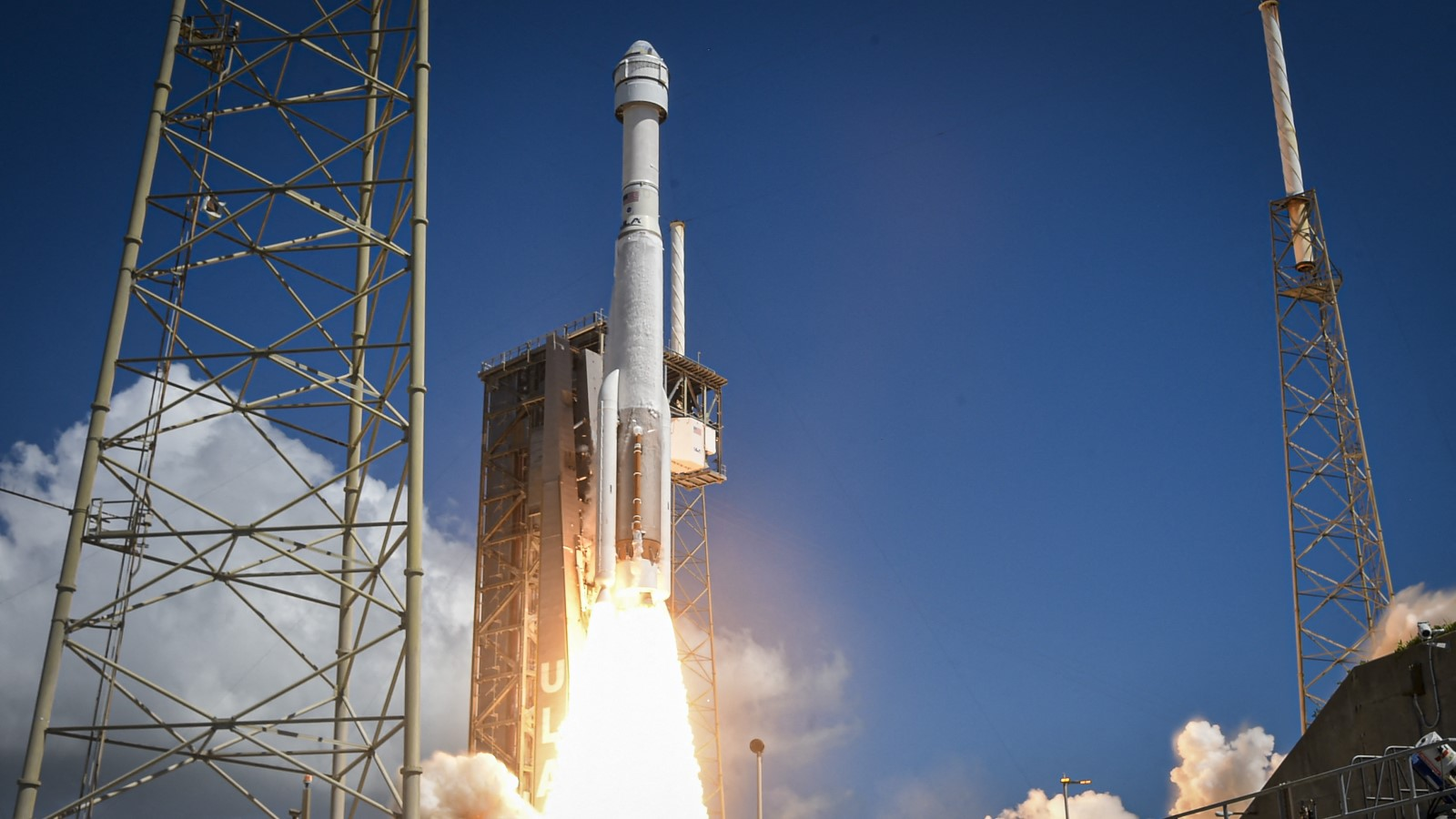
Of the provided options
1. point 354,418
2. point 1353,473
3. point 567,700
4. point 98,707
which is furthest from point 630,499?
point 1353,473

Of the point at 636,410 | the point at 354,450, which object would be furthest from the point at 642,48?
the point at 354,450

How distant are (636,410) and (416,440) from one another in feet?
66.7

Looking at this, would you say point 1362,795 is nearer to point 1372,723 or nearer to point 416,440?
point 1372,723

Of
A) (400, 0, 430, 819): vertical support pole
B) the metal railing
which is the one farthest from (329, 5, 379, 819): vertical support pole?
the metal railing

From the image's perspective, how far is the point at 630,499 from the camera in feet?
125

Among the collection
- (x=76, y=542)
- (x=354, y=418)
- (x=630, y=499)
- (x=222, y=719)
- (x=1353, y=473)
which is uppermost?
(x=1353, y=473)

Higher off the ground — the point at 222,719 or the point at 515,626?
Answer: the point at 515,626

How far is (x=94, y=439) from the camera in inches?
717

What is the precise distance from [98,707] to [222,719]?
537 inches

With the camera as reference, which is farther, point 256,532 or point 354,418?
point 354,418

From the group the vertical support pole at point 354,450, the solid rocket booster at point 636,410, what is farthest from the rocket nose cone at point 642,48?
the vertical support pole at point 354,450

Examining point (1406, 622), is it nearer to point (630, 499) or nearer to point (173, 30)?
point (630, 499)

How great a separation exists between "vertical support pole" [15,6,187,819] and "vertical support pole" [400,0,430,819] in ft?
11.5

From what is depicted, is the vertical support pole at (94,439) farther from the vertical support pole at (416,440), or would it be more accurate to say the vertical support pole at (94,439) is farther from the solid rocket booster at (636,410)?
the solid rocket booster at (636,410)
